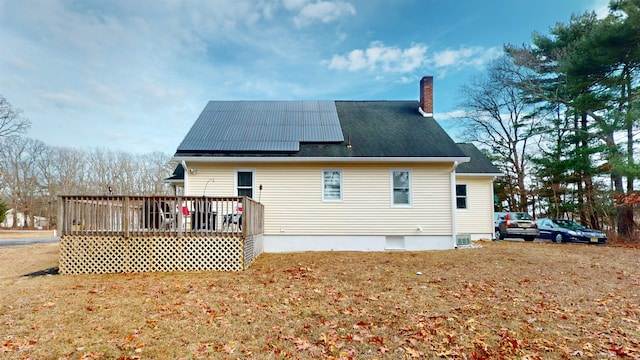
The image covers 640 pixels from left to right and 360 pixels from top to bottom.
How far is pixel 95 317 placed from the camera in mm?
4750

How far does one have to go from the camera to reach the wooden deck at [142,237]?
8.05 metres

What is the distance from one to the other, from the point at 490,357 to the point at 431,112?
12.5m

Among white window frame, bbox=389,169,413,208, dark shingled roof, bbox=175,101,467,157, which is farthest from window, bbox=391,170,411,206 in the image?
dark shingled roof, bbox=175,101,467,157

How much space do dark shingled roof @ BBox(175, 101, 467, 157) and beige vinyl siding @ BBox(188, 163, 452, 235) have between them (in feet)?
1.53

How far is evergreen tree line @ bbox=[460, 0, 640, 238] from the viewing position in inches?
612

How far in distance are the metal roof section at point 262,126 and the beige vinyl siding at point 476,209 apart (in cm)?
715

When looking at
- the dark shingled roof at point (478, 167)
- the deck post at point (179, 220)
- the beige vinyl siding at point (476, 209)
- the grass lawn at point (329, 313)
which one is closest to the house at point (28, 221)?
the grass lawn at point (329, 313)

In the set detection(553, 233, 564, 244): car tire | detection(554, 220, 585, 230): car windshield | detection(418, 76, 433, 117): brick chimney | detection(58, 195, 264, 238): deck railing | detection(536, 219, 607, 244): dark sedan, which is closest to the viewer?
detection(58, 195, 264, 238): deck railing

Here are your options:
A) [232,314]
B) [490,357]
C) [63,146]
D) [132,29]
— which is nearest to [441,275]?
[490,357]

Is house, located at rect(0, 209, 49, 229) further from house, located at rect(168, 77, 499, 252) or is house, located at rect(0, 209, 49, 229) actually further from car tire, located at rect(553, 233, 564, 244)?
car tire, located at rect(553, 233, 564, 244)

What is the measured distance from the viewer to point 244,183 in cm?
1162

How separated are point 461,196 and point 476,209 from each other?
36.1 inches

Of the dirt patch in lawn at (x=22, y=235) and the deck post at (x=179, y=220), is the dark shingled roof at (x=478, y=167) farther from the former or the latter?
the dirt patch in lawn at (x=22, y=235)

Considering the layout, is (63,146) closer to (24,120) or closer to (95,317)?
(24,120)
